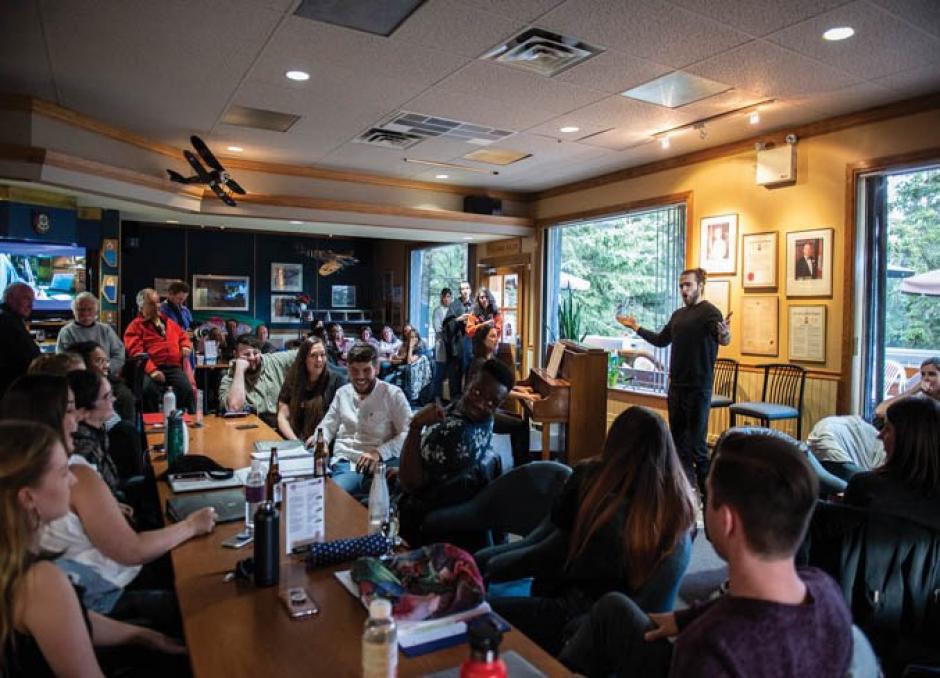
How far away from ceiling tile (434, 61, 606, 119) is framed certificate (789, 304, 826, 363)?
2.58 m

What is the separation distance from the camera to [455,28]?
3.70 m

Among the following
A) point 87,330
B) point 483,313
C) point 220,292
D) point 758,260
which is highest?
point 758,260

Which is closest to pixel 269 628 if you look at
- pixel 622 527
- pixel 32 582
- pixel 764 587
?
pixel 32 582

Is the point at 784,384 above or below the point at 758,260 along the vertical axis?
below

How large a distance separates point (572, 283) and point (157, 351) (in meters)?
5.06

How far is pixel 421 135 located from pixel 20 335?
12.2 feet

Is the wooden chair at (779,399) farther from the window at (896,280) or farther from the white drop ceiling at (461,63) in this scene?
the white drop ceiling at (461,63)

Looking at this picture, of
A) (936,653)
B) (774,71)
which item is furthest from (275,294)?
(936,653)

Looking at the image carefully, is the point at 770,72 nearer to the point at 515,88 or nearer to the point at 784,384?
the point at 515,88

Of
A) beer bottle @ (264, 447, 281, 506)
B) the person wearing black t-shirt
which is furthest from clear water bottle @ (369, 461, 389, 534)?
the person wearing black t-shirt

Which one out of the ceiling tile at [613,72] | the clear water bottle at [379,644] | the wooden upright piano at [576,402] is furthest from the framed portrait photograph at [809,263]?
the clear water bottle at [379,644]

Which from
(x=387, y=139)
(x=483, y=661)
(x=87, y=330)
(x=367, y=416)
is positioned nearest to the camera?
(x=483, y=661)

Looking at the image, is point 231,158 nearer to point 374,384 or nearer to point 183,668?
point 374,384

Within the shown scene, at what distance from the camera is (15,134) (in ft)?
16.6
